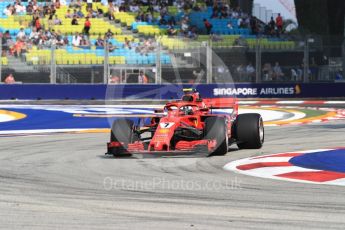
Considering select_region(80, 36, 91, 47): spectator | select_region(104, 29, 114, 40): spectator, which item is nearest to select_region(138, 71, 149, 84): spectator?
select_region(80, 36, 91, 47): spectator

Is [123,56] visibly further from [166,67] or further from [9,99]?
[9,99]

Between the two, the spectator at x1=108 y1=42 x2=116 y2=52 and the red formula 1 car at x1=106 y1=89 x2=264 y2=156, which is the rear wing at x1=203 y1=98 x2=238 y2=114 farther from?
the spectator at x1=108 y1=42 x2=116 y2=52

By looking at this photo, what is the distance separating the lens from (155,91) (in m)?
29.1

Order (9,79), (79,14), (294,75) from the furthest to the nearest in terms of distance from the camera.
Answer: (79,14) → (294,75) → (9,79)

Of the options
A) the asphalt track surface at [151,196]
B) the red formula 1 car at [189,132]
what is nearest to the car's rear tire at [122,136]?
the red formula 1 car at [189,132]

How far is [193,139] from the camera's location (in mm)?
11539

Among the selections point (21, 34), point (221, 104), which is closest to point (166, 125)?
point (221, 104)

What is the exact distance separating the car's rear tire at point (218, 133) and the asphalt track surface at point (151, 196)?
158mm

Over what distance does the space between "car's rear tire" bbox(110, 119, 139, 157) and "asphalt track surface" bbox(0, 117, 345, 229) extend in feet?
0.86

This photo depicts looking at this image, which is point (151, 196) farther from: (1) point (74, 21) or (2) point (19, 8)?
(2) point (19, 8)

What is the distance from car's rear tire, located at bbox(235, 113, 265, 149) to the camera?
12039 millimetres

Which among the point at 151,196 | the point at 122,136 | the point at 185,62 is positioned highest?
the point at 185,62

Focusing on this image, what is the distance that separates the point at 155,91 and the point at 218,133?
1820cm

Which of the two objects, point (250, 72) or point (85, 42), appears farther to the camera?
point (85, 42)
